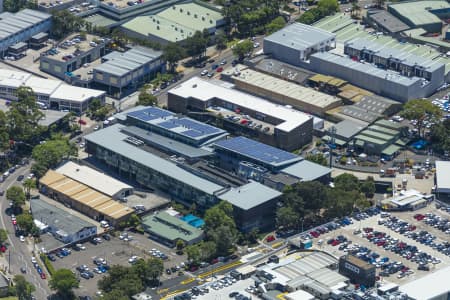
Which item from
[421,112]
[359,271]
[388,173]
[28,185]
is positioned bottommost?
[28,185]

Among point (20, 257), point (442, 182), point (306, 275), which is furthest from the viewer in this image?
point (442, 182)

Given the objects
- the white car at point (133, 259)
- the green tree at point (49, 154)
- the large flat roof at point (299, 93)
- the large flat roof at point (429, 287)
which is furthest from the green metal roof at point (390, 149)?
the white car at point (133, 259)

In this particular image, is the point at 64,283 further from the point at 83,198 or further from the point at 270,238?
the point at 270,238

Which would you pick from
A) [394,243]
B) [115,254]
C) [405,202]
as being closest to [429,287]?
[394,243]

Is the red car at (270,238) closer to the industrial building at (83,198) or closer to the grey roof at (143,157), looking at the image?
the grey roof at (143,157)

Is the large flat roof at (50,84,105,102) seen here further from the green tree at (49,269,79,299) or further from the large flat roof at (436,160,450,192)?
the green tree at (49,269,79,299)

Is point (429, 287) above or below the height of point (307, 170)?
above

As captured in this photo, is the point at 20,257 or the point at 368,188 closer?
the point at 20,257
